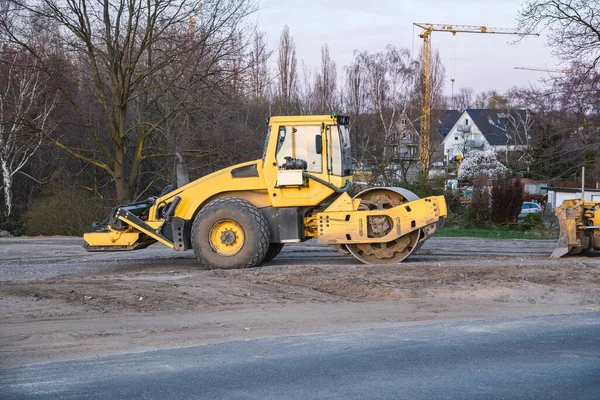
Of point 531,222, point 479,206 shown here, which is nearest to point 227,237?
point 531,222

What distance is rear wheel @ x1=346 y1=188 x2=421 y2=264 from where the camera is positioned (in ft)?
47.4

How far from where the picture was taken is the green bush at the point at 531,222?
2614 centimetres

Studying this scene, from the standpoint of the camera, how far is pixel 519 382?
6840 mm

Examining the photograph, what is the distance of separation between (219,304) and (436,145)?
33.0 metres

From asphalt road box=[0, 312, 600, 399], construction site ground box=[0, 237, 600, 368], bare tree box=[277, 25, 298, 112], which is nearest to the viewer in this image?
asphalt road box=[0, 312, 600, 399]

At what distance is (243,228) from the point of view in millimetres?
14109

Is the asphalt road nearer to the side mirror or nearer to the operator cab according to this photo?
the operator cab

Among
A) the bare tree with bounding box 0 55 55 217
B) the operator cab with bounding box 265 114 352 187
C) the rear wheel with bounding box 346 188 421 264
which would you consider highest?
the bare tree with bounding box 0 55 55 217

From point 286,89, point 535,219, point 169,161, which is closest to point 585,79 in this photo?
point 535,219

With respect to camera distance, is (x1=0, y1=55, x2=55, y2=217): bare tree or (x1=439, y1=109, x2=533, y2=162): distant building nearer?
(x1=0, y1=55, x2=55, y2=217): bare tree

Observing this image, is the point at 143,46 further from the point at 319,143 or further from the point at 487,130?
the point at 487,130

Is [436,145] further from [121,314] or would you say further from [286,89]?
[121,314]

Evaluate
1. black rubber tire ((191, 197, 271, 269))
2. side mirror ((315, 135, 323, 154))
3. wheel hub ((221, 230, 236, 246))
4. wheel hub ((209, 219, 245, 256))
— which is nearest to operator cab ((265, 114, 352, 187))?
side mirror ((315, 135, 323, 154))

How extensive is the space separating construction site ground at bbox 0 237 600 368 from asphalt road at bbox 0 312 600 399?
2.58 ft
